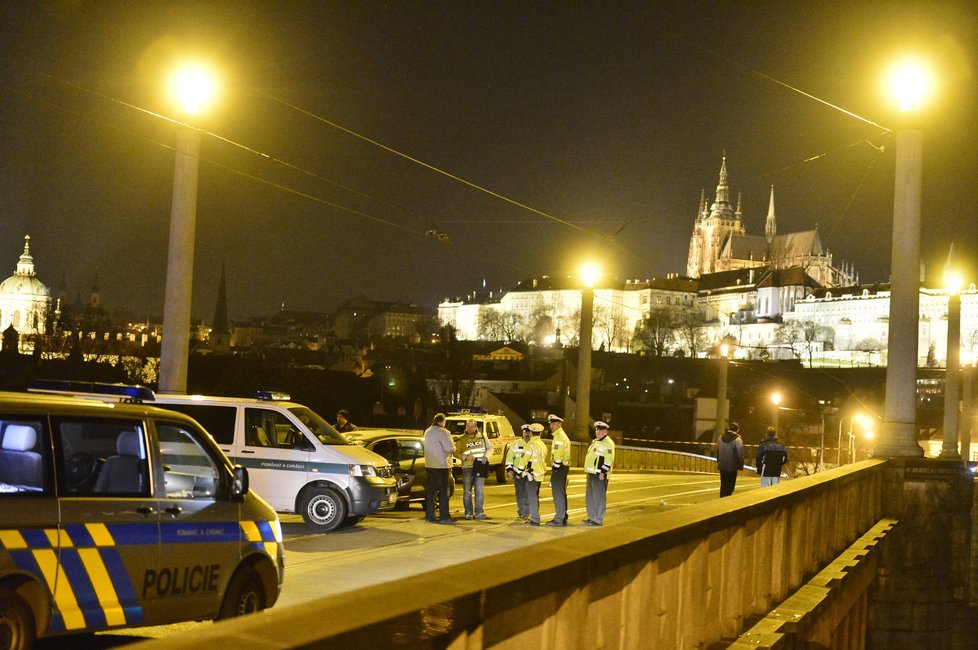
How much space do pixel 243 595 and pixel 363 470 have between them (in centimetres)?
809

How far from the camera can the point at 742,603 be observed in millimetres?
8664

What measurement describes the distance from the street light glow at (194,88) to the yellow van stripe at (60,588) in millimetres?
10058

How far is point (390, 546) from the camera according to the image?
15359mm

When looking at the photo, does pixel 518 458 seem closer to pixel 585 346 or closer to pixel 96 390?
pixel 96 390

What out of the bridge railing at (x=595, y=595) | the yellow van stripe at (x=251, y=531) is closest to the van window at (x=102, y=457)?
the yellow van stripe at (x=251, y=531)

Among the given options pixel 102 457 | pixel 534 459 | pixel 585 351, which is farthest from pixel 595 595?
pixel 585 351

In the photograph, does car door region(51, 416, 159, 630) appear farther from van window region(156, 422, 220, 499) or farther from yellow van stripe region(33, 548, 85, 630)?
van window region(156, 422, 220, 499)

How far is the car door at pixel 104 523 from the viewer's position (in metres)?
7.06

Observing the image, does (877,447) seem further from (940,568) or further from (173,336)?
(173,336)

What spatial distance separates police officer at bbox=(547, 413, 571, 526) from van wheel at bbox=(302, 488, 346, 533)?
11.1 feet

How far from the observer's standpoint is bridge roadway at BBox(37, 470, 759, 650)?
1119 cm

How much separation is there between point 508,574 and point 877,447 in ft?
59.7

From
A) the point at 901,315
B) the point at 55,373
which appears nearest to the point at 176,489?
the point at 901,315

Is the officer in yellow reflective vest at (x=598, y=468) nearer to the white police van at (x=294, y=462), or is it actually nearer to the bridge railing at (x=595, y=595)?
the white police van at (x=294, y=462)
